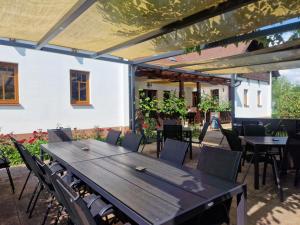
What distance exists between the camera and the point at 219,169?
2.39m

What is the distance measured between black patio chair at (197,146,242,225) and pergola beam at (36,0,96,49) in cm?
227

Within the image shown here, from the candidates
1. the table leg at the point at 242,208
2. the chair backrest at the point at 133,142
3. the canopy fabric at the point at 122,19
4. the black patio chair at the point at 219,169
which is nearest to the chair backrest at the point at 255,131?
the chair backrest at the point at 133,142

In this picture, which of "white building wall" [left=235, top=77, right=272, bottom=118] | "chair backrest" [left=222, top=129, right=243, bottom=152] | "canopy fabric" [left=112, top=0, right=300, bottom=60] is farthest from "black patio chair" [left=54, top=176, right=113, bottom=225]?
"white building wall" [left=235, top=77, right=272, bottom=118]

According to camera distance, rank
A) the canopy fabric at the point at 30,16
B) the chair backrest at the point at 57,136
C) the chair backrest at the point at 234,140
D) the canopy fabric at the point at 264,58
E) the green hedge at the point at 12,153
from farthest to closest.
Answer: the green hedge at the point at 12,153 < the canopy fabric at the point at 264,58 < the chair backrest at the point at 57,136 < the chair backrest at the point at 234,140 < the canopy fabric at the point at 30,16

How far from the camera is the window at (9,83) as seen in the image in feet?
22.6

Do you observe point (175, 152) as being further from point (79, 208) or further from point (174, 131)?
point (174, 131)

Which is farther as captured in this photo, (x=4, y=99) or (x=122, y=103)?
(x=122, y=103)

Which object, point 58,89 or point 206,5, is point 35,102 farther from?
point 206,5

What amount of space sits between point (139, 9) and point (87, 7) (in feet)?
2.22

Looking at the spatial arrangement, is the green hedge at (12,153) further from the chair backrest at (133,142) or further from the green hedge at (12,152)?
the chair backrest at (133,142)

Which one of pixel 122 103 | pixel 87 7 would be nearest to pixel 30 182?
pixel 87 7

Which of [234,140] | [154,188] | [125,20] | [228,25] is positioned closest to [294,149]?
[234,140]

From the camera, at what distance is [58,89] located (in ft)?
25.7

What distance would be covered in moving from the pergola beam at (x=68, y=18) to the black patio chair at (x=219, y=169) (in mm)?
2272
